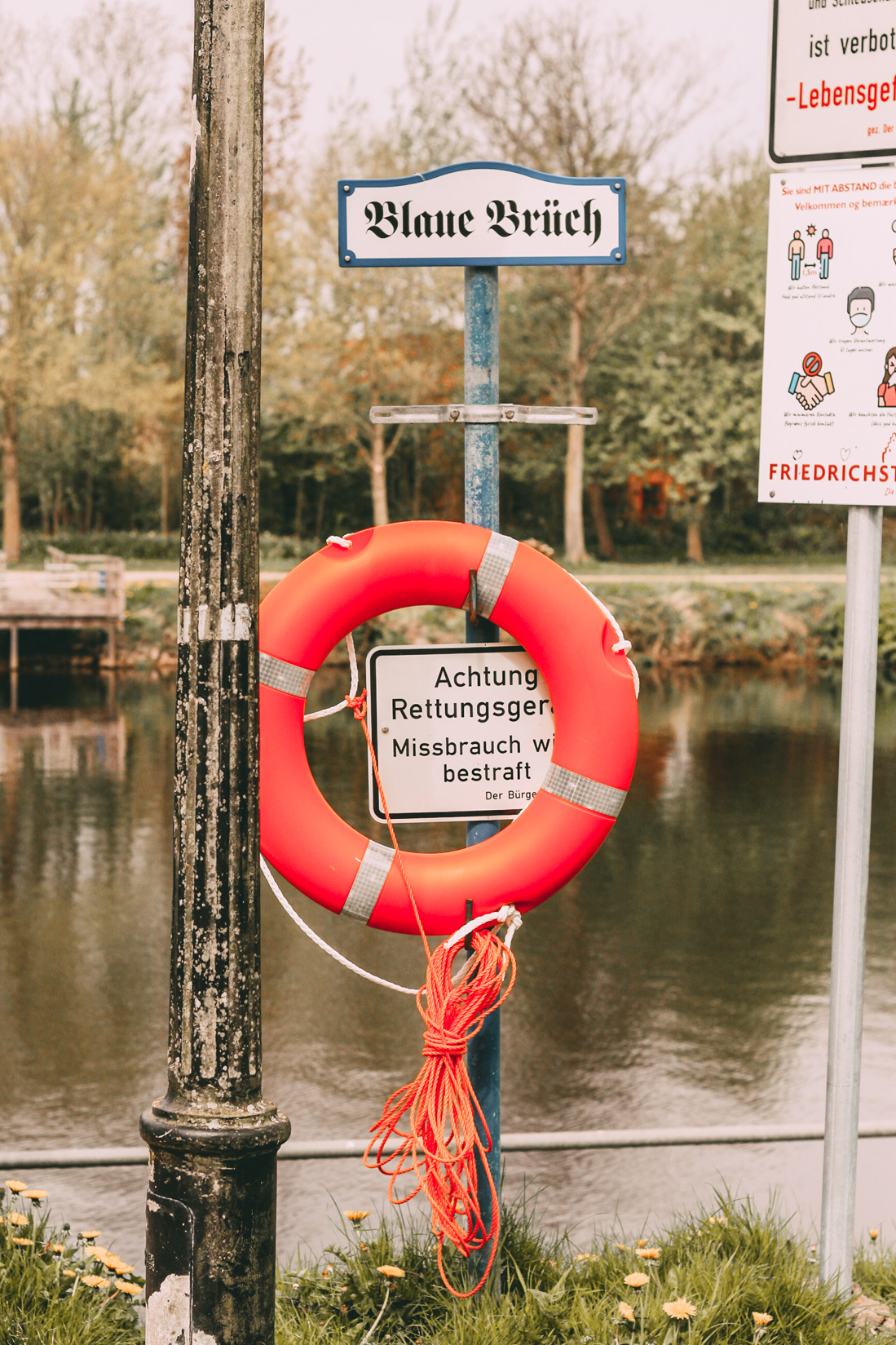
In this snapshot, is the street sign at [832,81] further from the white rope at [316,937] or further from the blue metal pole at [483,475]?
the white rope at [316,937]

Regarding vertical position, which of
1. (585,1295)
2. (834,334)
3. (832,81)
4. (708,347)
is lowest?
(585,1295)

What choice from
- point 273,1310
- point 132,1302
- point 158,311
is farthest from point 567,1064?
point 158,311

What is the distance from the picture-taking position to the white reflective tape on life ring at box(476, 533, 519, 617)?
9.48ft

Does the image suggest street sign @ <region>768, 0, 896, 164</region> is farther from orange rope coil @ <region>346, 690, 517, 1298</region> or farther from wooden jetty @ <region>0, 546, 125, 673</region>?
wooden jetty @ <region>0, 546, 125, 673</region>

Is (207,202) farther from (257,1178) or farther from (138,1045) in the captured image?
(138,1045)

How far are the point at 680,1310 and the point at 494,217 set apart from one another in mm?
1958

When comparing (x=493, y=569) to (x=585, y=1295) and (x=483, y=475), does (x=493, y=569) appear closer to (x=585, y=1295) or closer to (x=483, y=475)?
(x=483, y=475)

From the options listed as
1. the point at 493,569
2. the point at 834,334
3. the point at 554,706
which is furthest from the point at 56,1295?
the point at 834,334

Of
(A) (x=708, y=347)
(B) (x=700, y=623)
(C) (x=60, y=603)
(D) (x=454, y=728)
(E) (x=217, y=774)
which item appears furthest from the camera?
(A) (x=708, y=347)

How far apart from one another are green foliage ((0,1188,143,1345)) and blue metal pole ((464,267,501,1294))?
2.22 ft

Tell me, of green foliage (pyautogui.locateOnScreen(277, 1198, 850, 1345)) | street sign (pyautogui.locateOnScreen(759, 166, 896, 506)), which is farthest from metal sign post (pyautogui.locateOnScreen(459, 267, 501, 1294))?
street sign (pyautogui.locateOnScreen(759, 166, 896, 506))

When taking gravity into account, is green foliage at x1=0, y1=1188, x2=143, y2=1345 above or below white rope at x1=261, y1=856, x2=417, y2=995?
below

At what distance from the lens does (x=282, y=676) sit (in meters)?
2.93

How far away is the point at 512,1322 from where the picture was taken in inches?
101
